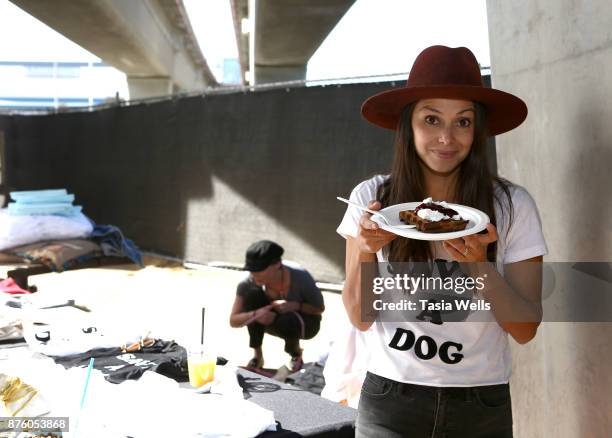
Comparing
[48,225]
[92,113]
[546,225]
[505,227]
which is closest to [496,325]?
[505,227]

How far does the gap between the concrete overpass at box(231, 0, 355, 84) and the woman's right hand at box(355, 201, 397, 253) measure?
8981 mm

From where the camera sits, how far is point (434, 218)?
69.1 inches

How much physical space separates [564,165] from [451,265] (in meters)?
0.66

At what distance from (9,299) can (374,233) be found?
2553 mm

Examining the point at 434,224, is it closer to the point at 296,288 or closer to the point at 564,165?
the point at 564,165

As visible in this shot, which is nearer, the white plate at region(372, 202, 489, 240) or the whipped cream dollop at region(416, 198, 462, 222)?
the white plate at region(372, 202, 489, 240)

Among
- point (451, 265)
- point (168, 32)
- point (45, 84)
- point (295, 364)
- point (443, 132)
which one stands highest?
point (45, 84)

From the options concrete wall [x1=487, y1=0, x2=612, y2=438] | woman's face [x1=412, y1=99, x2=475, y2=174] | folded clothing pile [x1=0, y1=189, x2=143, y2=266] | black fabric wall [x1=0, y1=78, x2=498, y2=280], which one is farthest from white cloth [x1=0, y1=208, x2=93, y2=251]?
woman's face [x1=412, y1=99, x2=475, y2=174]

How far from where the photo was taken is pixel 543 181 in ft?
7.66

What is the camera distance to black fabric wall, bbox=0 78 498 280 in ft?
28.3

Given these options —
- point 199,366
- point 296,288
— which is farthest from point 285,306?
point 199,366

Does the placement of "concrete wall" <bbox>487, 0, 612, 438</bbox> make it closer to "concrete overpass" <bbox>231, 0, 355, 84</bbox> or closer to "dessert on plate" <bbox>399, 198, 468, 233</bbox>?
"dessert on plate" <bbox>399, 198, 468, 233</bbox>

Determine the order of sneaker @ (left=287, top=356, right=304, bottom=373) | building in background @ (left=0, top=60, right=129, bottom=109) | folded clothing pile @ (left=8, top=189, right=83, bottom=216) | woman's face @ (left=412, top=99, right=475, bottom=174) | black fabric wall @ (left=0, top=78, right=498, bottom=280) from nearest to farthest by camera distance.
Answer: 1. woman's face @ (left=412, top=99, right=475, bottom=174)
2. sneaker @ (left=287, top=356, right=304, bottom=373)
3. black fabric wall @ (left=0, top=78, right=498, bottom=280)
4. folded clothing pile @ (left=8, top=189, right=83, bottom=216)
5. building in background @ (left=0, top=60, right=129, bottom=109)

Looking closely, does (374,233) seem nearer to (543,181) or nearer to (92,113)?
(543,181)
